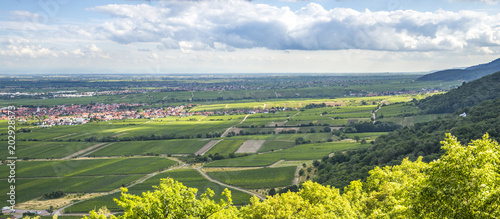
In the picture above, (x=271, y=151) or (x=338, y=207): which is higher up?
(x=338, y=207)

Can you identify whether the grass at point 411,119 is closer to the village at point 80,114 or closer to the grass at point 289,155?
the grass at point 289,155

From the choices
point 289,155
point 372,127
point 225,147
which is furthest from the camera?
point 372,127

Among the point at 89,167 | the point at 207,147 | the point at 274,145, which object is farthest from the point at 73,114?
the point at 274,145

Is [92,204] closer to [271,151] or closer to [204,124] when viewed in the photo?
[271,151]

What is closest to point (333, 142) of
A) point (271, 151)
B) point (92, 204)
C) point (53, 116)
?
point (271, 151)

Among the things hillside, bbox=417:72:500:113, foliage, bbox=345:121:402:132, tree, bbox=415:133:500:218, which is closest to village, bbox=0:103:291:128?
foliage, bbox=345:121:402:132

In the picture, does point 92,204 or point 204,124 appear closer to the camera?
point 92,204

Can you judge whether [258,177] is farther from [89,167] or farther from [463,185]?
[463,185]

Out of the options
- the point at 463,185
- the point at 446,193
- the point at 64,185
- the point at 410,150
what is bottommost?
the point at 64,185
